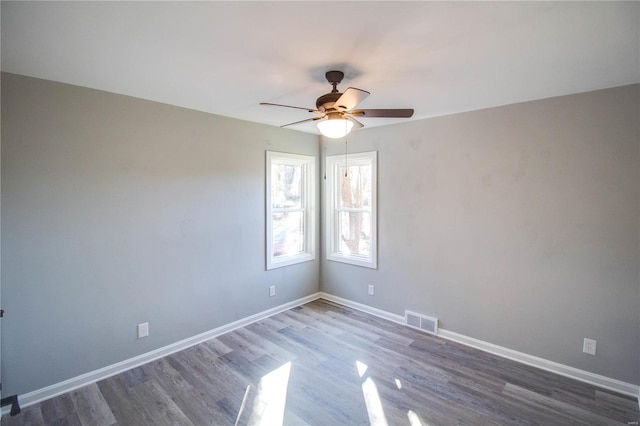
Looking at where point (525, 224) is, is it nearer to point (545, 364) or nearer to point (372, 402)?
point (545, 364)

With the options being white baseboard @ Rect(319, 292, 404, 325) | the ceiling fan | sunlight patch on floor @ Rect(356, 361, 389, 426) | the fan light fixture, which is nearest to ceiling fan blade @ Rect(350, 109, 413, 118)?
the ceiling fan

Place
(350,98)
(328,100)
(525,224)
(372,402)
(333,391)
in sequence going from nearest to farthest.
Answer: (350,98) < (328,100) < (372,402) < (333,391) < (525,224)

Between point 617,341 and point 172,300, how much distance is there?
400 cm

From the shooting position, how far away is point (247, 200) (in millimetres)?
3746

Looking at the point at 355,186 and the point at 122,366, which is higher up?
the point at 355,186

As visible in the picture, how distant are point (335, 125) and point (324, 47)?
0.51 m

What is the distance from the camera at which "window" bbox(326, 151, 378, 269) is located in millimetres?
4086

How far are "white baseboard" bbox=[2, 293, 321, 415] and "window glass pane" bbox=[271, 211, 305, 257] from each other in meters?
0.85

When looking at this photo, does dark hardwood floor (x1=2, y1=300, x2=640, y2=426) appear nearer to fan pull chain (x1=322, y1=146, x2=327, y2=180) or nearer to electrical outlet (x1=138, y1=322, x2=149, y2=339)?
electrical outlet (x1=138, y1=322, x2=149, y2=339)

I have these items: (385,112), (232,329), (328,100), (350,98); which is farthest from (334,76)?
(232,329)

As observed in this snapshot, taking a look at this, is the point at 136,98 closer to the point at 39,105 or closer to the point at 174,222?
the point at 39,105

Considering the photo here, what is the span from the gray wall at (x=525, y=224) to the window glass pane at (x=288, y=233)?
1.27 metres

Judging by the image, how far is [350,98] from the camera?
6.38 ft

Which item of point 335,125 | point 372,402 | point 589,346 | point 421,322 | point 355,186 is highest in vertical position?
point 335,125
